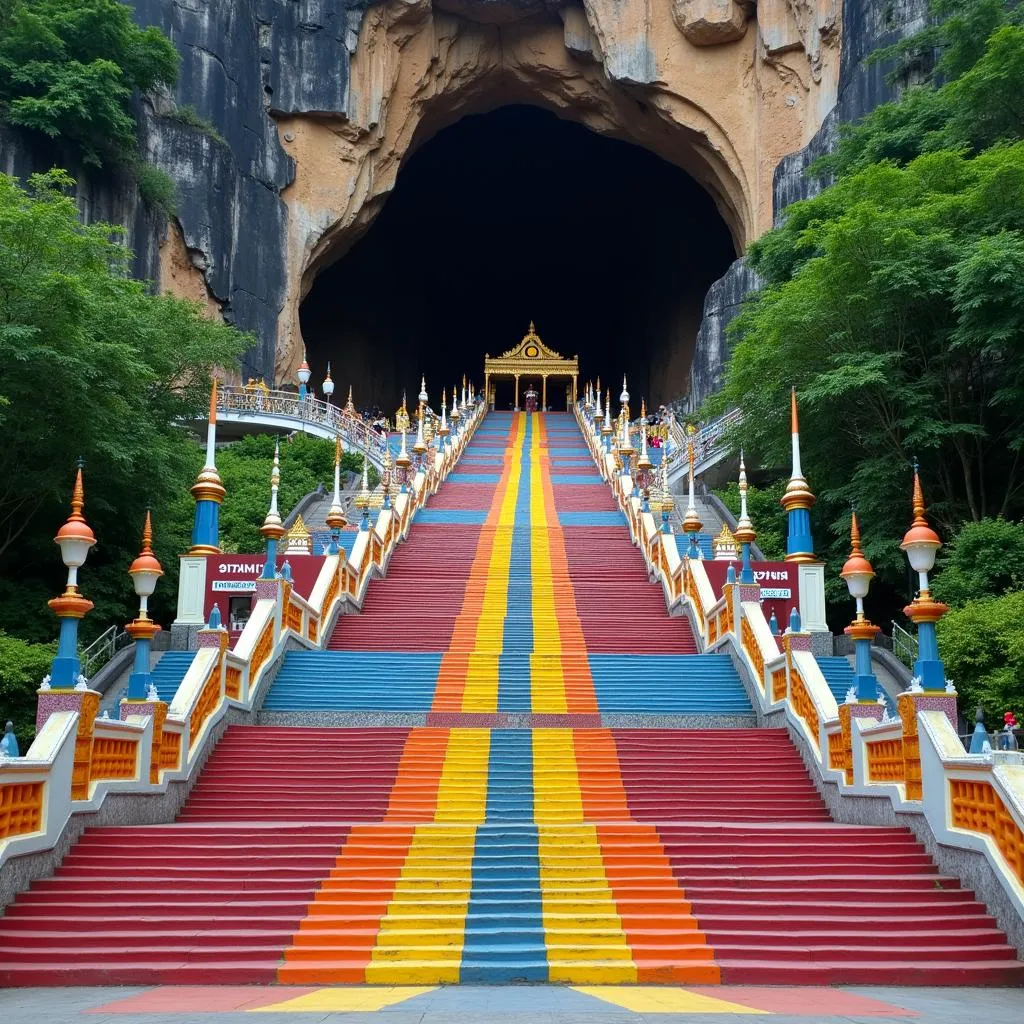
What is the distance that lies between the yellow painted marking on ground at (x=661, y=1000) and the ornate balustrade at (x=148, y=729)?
4.89 metres

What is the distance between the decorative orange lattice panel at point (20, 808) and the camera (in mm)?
8969

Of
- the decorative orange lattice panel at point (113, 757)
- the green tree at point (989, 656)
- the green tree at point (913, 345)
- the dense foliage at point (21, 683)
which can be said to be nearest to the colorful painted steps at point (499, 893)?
the decorative orange lattice panel at point (113, 757)

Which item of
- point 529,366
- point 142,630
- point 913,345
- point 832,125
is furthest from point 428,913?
point 529,366

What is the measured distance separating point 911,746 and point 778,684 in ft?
13.6

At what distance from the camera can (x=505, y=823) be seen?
1102 centimetres

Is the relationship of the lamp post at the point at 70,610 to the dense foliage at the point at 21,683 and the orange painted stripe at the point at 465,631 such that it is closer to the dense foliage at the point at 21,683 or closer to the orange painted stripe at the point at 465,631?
the orange painted stripe at the point at 465,631

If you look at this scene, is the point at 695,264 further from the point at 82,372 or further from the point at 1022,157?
the point at 82,372

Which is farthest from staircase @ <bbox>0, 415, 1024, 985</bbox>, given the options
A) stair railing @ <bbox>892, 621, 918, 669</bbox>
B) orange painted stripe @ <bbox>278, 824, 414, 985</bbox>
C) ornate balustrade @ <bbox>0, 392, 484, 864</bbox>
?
stair railing @ <bbox>892, 621, 918, 669</bbox>

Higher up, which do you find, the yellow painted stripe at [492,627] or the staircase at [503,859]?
the yellow painted stripe at [492,627]

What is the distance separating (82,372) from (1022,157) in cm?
1725

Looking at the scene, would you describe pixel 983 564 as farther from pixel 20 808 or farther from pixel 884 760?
pixel 20 808

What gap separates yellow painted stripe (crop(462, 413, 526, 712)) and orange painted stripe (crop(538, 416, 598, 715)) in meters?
0.98

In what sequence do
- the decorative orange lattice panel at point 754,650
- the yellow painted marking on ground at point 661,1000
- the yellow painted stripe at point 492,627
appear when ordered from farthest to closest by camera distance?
the yellow painted stripe at point 492,627 < the decorative orange lattice panel at point 754,650 < the yellow painted marking on ground at point 661,1000

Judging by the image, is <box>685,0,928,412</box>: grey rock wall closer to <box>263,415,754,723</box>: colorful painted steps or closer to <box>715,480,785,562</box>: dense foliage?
<box>715,480,785,562</box>: dense foliage
